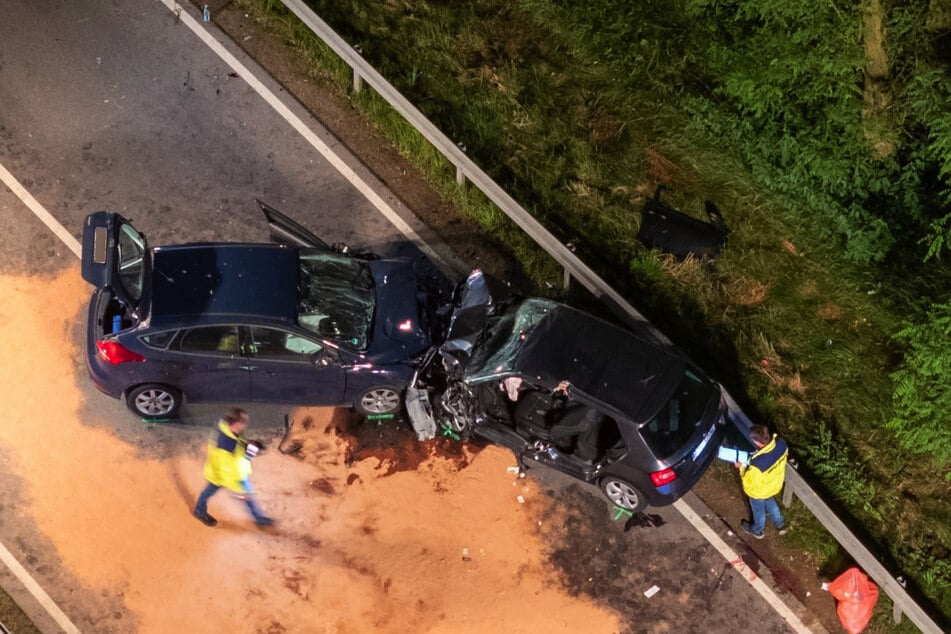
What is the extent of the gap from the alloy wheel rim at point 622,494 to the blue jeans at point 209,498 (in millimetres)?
3843

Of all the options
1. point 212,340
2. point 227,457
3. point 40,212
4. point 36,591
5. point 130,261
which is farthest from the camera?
point 40,212

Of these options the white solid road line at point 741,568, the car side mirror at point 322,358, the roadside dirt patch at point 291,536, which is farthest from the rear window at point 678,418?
the car side mirror at point 322,358

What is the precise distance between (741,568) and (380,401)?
4460 mm

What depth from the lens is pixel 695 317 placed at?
12.9m

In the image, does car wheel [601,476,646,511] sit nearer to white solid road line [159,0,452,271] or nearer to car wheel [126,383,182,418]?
white solid road line [159,0,452,271]

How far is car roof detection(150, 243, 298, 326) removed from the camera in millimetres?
10594

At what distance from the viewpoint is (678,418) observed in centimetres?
1080

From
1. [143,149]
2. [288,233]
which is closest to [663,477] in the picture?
[288,233]

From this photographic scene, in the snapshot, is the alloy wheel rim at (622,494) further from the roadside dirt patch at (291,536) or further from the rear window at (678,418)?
the roadside dirt patch at (291,536)

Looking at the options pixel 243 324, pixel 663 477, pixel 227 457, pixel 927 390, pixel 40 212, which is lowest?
pixel 227 457

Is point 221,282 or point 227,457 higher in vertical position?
point 221,282

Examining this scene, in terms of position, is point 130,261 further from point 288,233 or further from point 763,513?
point 763,513

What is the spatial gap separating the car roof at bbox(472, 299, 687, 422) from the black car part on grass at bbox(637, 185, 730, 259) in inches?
95.7

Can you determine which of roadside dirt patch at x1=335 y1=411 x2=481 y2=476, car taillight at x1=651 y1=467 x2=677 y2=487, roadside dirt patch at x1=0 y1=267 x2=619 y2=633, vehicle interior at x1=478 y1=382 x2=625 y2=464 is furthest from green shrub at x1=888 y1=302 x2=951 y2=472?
roadside dirt patch at x1=335 y1=411 x2=481 y2=476
